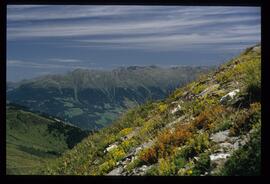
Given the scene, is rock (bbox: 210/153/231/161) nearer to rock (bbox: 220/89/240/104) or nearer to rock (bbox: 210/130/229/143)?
rock (bbox: 210/130/229/143)

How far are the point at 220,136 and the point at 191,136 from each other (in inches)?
25.1

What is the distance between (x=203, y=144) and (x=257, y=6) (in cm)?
276

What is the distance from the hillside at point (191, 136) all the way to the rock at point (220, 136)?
0.06 feet

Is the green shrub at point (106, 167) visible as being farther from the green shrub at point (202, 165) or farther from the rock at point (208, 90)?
the rock at point (208, 90)

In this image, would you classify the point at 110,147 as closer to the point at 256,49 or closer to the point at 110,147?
the point at 110,147

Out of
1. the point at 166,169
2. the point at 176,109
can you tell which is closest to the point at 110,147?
the point at 176,109

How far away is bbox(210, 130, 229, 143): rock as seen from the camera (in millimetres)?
9699

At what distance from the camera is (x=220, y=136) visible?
9820mm

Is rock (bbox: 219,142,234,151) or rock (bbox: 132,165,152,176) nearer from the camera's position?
rock (bbox: 219,142,234,151)

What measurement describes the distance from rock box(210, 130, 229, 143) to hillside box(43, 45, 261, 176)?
0.02 meters

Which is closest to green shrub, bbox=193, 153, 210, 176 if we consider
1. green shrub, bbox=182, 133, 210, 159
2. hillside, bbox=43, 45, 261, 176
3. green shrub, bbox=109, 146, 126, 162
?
hillside, bbox=43, 45, 261, 176

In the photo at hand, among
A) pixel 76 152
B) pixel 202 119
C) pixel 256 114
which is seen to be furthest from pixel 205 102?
pixel 76 152

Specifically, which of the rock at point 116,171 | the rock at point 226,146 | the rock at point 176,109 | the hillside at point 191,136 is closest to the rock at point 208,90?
the hillside at point 191,136
